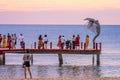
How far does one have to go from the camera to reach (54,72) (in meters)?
38.8

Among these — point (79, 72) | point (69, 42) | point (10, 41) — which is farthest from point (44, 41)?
point (79, 72)

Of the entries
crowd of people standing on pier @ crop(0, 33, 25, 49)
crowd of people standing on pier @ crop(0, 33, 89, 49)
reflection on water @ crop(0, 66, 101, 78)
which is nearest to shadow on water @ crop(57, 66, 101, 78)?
reflection on water @ crop(0, 66, 101, 78)

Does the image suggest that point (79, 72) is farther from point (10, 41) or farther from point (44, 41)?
point (10, 41)

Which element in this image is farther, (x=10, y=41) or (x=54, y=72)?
(x=10, y=41)

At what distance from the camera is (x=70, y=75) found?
36.8 m

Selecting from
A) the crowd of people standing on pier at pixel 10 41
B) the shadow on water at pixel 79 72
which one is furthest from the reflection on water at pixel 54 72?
the crowd of people standing on pier at pixel 10 41

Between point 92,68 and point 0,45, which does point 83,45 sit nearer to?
point 92,68

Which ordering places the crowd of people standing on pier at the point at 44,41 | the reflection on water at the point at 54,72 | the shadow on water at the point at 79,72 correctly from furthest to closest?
the crowd of people standing on pier at the point at 44,41
the shadow on water at the point at 79,72
the reflection on water at the point at 54,72

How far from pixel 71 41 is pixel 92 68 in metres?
3.19

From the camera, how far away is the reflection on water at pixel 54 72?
36.2 metres

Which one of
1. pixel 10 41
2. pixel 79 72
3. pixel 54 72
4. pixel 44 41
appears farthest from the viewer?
pixel 44 41

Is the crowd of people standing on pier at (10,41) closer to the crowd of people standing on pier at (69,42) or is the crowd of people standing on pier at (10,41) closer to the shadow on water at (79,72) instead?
the crowd of people standing on pier at (69,42)

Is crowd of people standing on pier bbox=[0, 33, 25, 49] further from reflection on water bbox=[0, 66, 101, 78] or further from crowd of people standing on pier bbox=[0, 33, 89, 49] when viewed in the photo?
reflection on water bbox=[0, 66, 101, 78]

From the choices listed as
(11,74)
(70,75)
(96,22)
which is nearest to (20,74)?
(11,74)
